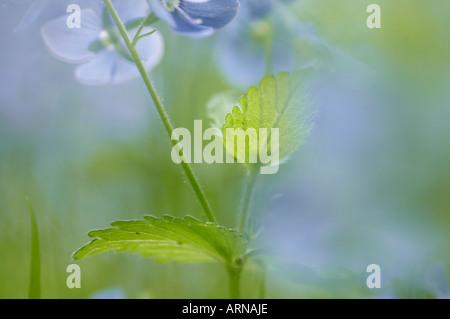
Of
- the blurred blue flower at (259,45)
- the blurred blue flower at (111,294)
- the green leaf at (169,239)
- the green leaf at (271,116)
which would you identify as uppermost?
Result: the blurred blue flower at (259,45)

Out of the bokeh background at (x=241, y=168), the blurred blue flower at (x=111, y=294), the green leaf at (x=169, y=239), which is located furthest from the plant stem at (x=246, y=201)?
the blurred blue flower at (x=111, y=294)

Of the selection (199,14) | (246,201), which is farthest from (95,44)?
(246,201)

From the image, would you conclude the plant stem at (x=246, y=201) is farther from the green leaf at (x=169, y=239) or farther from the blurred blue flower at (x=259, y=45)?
the blurred blue flower at (x=259, y=45)

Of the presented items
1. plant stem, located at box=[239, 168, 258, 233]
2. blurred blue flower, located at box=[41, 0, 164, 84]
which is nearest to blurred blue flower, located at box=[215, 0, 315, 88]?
blurred blue flower, located at box=[41, 0, 164, 84]

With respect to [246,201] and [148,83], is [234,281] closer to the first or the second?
[246,201]

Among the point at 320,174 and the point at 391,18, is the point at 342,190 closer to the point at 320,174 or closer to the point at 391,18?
the point at 320,174

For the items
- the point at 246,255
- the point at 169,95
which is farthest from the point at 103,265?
the point at 246,255
